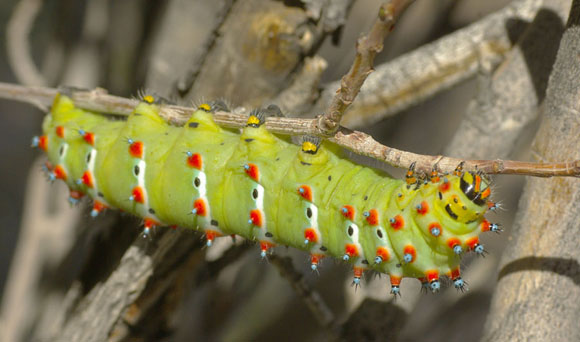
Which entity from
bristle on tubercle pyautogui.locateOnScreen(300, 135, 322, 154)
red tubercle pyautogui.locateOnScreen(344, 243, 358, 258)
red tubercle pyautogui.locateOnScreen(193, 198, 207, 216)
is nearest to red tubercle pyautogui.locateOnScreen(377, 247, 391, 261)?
red tubercle pyautogui.locateOnScreen(344, 243, 358, 258)

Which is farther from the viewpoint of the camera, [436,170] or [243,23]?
[243,23]

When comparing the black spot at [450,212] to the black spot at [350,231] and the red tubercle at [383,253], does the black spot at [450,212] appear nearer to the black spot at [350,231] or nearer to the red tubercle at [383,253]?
the red tubercle at [383,253]

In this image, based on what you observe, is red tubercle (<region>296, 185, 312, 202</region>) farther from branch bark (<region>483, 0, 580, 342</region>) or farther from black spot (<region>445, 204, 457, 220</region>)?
branch bark (<region>483, 0, 580, 342</region>)

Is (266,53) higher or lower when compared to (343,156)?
higher

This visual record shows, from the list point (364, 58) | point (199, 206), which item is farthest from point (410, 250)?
point (199, 206)

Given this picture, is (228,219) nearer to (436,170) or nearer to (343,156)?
(343,156)

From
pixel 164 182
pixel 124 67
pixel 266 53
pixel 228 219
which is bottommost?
pixel 228 219

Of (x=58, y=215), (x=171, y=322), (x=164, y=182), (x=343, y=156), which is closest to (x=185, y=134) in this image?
(x=164, y=182)

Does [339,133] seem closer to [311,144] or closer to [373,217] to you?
[311,144]
